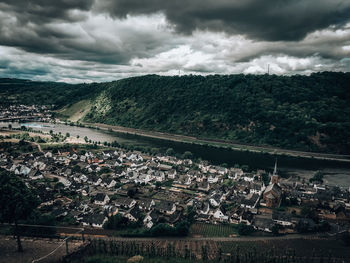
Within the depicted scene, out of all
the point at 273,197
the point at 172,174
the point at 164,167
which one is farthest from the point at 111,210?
the point at 273,197

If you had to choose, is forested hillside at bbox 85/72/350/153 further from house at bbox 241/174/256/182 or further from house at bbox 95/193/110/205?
house at bbox 95/193/110/205

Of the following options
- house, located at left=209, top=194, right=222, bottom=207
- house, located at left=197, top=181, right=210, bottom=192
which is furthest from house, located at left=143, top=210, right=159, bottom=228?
house, located at left=197, top=181, right=210, bottom=192

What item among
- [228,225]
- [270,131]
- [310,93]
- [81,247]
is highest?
[310,93]

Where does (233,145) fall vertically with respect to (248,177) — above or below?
above

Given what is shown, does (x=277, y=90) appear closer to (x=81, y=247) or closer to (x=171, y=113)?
(x=171, y=113)

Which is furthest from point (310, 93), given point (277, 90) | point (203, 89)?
point (203, 89)

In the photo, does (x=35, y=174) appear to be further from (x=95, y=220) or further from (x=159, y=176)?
(x=159, y=176)

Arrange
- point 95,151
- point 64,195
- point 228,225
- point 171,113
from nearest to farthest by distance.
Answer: point 228,225
point 64,195
point 95,151
point 171,113

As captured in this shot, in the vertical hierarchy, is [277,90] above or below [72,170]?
above
